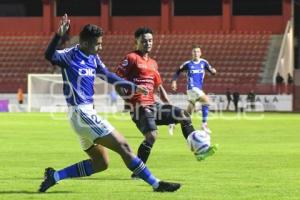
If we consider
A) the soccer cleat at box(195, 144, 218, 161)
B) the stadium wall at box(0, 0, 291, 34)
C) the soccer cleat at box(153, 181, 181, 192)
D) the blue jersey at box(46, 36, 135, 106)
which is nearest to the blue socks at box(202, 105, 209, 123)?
the soccer cleat at box(195, 144, 218, 161)

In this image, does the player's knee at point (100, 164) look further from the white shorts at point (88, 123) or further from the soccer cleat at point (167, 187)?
the soccer cleat at point (167, 187)

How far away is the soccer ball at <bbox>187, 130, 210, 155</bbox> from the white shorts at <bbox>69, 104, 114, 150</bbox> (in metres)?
1.85

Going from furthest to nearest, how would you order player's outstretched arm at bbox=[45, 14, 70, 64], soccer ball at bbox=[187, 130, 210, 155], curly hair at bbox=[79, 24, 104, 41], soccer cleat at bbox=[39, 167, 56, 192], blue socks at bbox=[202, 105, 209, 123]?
1. blue socks at bbox=[202, 105, 209, 123]
2. soccer ball at bbox=[187, 130, 210, 155]
3. soccer cleat at bbox=[39, 167, 56, 192]
4. curly hair at bbox=[79, 24, 104, 41]
5. player's outstretched arm at bbox=[45, 14, 70, 64]

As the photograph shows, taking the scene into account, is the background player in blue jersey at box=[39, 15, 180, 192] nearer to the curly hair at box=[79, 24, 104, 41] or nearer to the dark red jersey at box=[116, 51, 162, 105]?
the curly hair at box=[79, 24, 104, 41]

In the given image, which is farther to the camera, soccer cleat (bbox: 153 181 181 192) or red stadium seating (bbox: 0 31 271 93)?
red stadium seating (bbox: 0 31 271 93)

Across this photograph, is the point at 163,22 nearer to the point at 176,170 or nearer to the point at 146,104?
the point at 176,170

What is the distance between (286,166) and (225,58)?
40.1 meters

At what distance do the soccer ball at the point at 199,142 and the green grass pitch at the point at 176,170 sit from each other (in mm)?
491

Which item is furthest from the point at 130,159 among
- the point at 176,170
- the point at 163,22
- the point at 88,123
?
the point at 163,22

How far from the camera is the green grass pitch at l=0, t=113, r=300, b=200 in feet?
33.8

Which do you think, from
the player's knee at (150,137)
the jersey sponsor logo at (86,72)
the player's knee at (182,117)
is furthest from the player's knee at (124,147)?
the player's knee at (182,117)

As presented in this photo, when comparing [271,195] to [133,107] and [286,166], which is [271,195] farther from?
[286,166]

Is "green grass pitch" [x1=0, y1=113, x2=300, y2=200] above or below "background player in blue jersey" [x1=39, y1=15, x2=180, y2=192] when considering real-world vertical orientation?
below

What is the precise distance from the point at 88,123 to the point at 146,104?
9.08 feet
